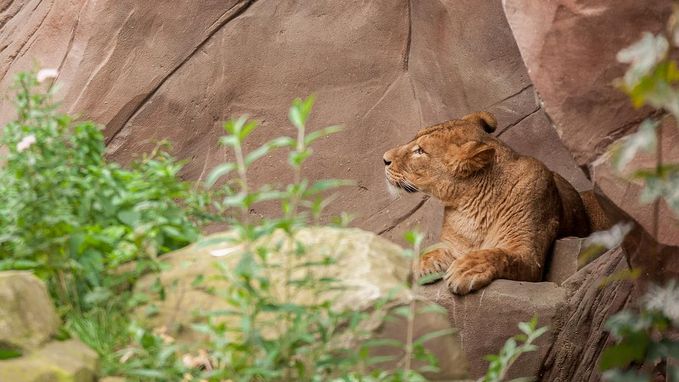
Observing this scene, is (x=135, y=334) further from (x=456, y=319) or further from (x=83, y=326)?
(x=456, y=319)

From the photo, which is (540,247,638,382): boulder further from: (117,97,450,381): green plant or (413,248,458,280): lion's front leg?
(117,97,450,381): green plant

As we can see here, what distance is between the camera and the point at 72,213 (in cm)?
419

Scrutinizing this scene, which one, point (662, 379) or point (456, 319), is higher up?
point (456, 319)

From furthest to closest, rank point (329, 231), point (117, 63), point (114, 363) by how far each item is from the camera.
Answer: point (117, 63)
point (329, 231)
point (114, 363)

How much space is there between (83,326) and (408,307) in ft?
3.91

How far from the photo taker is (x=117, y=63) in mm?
7586

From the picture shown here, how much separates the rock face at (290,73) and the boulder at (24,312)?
157 inches

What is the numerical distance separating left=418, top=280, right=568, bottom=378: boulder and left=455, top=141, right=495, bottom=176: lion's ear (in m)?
0.97

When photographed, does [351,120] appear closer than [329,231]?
No

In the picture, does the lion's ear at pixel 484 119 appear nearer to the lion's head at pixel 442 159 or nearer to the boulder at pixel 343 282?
the lion's head at pixel 442 159

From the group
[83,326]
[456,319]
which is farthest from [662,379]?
[83,326]

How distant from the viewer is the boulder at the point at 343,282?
3.89m

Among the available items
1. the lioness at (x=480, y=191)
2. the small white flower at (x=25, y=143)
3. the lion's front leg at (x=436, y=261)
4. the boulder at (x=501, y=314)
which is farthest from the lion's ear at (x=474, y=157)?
the small white flower at (x=25, y=143)

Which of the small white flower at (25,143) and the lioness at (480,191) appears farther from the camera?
the lioness at (480,191)
